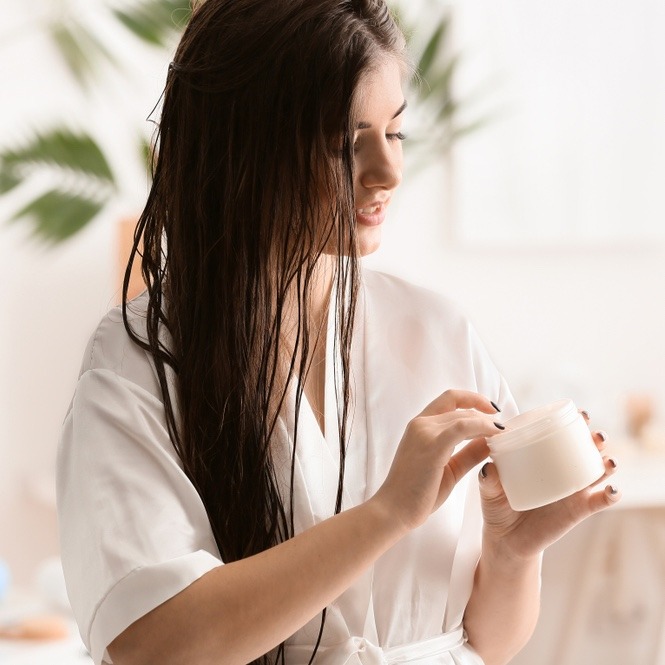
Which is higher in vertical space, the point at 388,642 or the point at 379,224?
the point at 379,224

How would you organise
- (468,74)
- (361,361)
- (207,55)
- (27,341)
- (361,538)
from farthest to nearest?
(468,74) → (27,341) → (361,361) → (207,55) → (361,538)

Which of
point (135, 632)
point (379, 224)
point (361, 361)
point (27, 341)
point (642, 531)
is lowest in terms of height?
point (642, 531)

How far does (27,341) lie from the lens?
8.84 feet

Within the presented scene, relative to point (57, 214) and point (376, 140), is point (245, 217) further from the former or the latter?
point (57, 214)

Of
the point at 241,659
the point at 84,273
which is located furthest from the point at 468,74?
the point at 241,659

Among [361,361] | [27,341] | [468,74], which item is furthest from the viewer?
[468,74]

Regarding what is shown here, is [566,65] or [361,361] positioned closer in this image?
[361,361]

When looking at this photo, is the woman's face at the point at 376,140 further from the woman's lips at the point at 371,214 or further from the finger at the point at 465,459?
the finger at the point at 465,459

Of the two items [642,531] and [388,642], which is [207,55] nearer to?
[388,642]

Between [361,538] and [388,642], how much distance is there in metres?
0.26

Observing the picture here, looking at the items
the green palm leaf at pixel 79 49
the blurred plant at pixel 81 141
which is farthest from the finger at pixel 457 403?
the green palm leaf at pixel 79 49

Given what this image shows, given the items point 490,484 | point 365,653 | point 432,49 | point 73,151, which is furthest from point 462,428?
point 432,49

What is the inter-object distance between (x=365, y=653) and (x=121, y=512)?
0.31 metres

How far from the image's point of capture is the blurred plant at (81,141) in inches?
101
